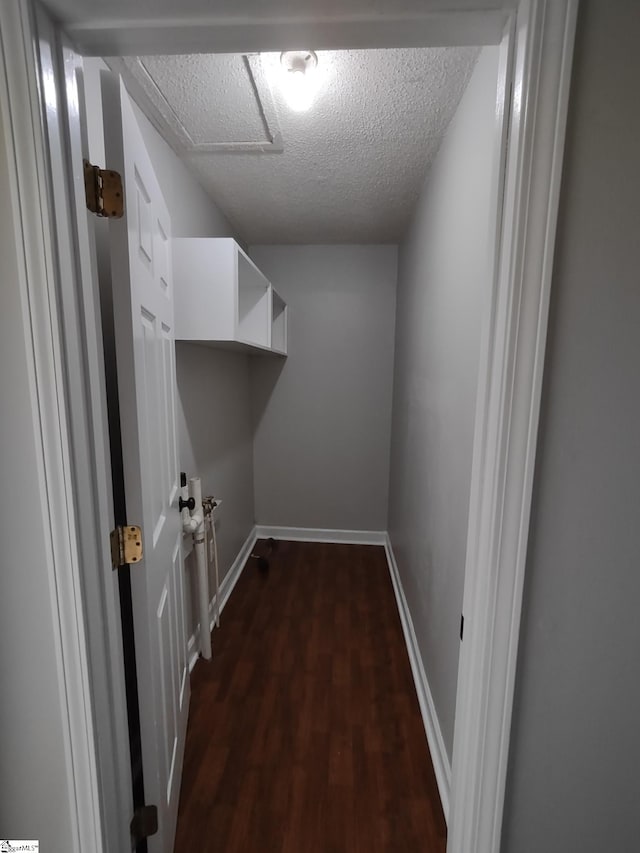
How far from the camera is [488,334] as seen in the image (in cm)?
66

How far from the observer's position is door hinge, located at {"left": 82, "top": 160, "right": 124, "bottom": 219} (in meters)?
0.72

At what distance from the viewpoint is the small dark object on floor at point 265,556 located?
2.83 meters

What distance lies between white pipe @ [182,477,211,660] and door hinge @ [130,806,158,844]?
88 centimetres

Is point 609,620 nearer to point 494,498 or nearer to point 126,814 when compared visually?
point 494,498

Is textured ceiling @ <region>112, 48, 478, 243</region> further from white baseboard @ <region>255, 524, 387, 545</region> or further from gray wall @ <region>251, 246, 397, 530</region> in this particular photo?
white baseboard @ <region>255, 524, 387, 545</region>

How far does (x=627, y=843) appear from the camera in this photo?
0.72m

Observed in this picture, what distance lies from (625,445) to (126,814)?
1.34 meters

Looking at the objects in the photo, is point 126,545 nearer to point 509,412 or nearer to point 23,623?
point 23,623

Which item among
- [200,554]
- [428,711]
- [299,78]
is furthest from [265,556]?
[299,78]

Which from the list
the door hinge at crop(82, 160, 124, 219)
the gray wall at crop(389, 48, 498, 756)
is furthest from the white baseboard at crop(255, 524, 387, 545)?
the door hinge at crop(82, 160, 124, 219)

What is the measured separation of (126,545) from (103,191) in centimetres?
77

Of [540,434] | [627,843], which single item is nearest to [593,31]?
[540,434]

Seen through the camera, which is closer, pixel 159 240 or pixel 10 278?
pixel 10 278

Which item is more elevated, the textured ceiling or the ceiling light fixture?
the textured ceiling
